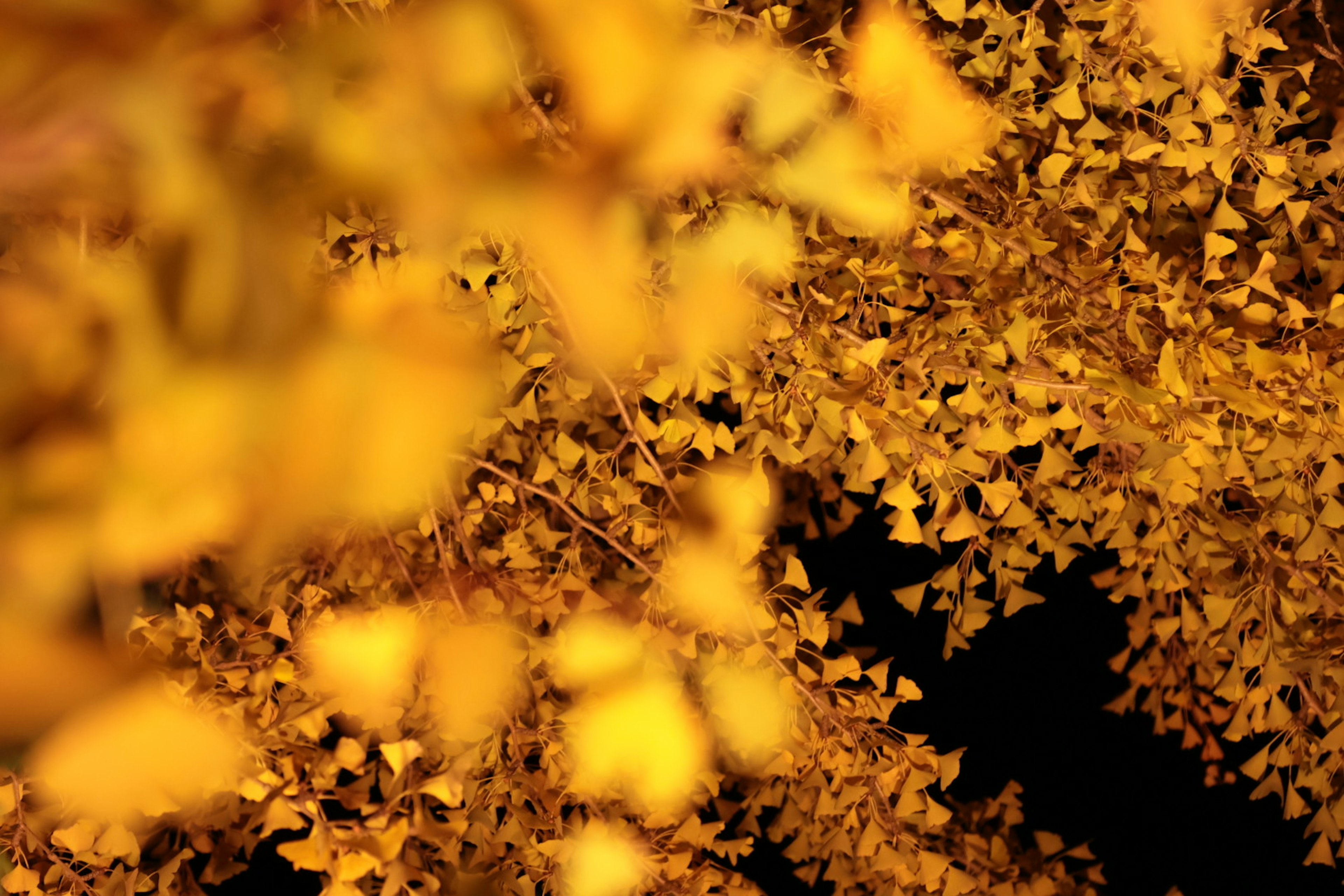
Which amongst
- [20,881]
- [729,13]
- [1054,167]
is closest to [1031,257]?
[1054,167]

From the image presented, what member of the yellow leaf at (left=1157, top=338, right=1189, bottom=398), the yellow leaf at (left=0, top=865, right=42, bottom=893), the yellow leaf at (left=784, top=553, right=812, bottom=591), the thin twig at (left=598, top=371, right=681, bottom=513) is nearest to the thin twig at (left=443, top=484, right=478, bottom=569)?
the thin twig at (left=598, top=371, right=681, bottom=513)

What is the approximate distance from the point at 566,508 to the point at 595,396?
0.19m

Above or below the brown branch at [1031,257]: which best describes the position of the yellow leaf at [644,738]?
below

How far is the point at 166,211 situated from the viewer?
0.36m

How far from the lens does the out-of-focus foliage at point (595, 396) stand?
14.6 inches

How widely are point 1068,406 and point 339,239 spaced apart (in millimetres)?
617

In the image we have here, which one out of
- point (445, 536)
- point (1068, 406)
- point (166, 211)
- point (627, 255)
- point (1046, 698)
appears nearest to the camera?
point (166, 211)

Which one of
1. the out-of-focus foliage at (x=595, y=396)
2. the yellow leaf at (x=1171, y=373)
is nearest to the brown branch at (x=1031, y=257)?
the out-of-focus foliage at (x=595, y=396)

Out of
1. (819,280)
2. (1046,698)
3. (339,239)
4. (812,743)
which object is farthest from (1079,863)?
(339,239)

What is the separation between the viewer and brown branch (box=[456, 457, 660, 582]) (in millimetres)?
710

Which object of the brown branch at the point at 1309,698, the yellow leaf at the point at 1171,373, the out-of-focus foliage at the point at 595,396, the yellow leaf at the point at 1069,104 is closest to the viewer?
the out-of-focus foliage at the point at 595,396

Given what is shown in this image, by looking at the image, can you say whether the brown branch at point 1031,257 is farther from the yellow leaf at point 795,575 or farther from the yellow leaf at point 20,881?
the yellow leaf at point 20,881

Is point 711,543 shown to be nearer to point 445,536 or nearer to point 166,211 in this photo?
point 445,536

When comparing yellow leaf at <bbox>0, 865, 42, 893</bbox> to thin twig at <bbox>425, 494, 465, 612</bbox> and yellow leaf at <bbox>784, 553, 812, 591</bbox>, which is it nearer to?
thin twig at <bbox>425, 494, 465, 612</bbox>
